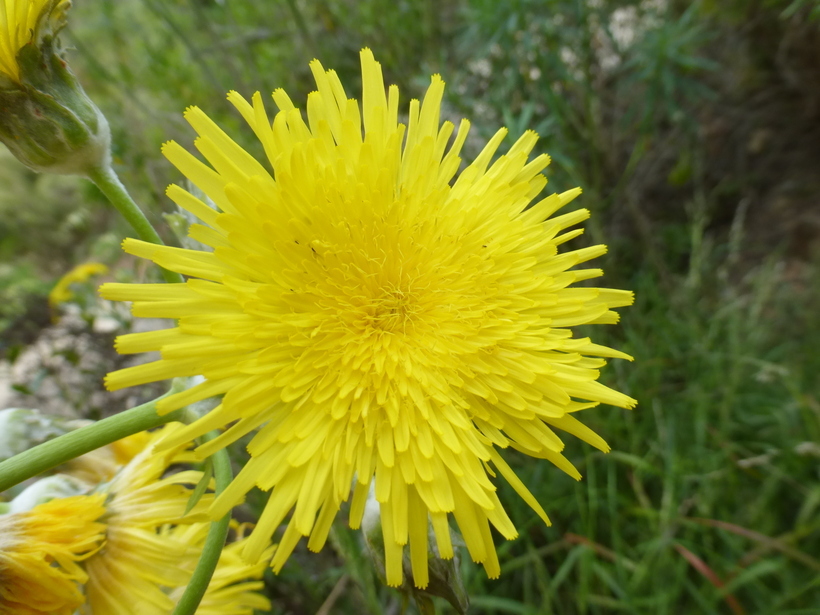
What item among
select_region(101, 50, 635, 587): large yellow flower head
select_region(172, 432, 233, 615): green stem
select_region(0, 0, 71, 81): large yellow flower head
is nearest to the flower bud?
select_region(0, 0, 71, 81): large yellow flower head

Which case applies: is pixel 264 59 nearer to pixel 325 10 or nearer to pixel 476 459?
pixel 325 10

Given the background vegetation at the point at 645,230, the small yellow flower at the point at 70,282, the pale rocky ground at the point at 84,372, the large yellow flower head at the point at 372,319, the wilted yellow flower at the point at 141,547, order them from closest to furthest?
Result: the large yellow flower head at the point at 372,319
the wilted yellow flower at the point at 141,547
the background vegetation at the point at 645,230
the pale rocky ground at the point at 84,372
the small yellow flower at the point at 70,282

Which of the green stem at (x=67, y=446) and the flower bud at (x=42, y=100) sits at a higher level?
the flower bud at (x=42, y=100)

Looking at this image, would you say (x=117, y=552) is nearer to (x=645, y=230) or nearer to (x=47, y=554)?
(x=47, y=554)

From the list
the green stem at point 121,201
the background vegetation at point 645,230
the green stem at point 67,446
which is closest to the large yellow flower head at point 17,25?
the green stem at point 121,201

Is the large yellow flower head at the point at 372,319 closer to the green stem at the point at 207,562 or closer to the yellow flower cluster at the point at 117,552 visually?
the green stem at the point at 207,562

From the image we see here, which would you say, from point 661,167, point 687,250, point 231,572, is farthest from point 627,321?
point 231,572

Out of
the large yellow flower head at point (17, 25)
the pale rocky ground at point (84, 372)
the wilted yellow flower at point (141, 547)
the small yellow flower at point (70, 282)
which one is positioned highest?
the large yellow flower head at point (17, 25)
